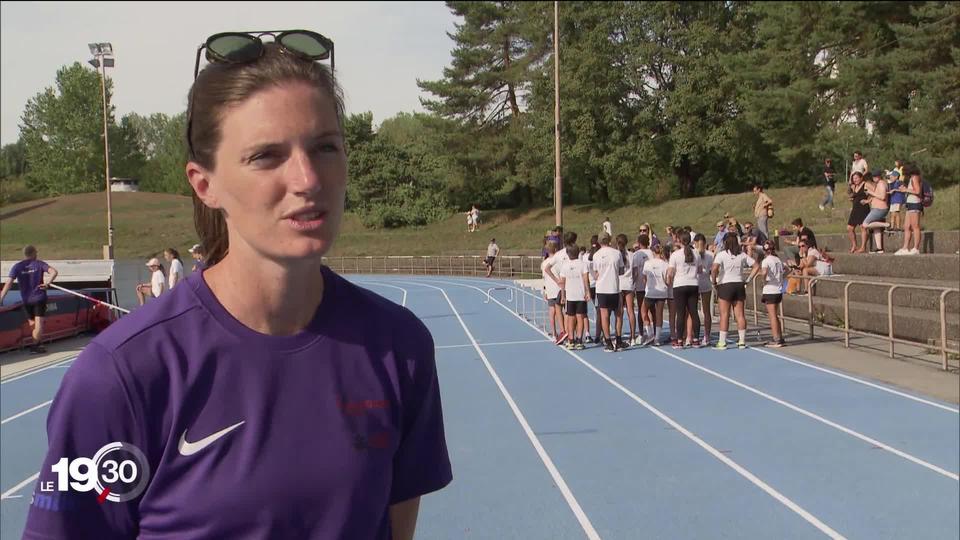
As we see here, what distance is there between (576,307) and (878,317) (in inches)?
189

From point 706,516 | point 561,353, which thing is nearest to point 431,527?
point 706,516

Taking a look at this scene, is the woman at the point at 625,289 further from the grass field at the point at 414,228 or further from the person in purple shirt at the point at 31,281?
the grass field at the point at 414,228

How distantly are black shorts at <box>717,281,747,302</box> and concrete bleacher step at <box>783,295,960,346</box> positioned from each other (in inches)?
83.5

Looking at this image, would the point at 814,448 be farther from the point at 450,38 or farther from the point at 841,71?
the point at 450,38

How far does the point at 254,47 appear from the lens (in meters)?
1.55

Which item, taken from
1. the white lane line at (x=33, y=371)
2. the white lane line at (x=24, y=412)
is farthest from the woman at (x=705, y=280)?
the white lane line at (x=33, y=371)

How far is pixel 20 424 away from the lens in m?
9.79

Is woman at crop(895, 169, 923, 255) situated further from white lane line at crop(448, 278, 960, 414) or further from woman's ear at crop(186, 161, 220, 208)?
woman's ear at crop(186, 161, 220, 208)

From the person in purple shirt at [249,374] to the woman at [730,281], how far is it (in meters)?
12.3

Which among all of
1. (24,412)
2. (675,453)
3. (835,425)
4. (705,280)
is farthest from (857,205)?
(24,412)

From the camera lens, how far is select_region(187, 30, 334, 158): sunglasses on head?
152 centimetres

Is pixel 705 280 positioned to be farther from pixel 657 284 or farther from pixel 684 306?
pixel 657 284

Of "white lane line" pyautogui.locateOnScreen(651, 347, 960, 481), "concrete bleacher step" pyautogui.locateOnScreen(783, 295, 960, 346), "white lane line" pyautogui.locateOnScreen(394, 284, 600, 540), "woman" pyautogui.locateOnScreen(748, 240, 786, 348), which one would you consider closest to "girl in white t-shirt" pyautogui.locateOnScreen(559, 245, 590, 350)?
"white lane line" pyautogui.locateOnScreen(394, 284, 600, 540)

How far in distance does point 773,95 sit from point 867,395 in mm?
28041
